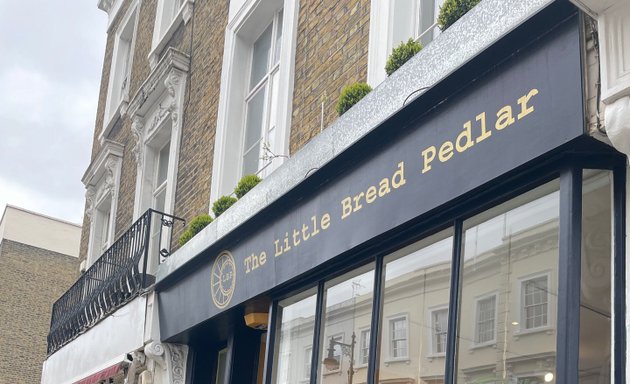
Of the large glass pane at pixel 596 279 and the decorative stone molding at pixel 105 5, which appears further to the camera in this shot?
the decorative stone molding at pixel 105 5

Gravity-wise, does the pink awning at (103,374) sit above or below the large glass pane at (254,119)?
below

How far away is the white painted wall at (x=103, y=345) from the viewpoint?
933 cm

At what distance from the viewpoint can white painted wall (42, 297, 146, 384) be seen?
933 cm

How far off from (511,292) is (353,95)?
2349mm

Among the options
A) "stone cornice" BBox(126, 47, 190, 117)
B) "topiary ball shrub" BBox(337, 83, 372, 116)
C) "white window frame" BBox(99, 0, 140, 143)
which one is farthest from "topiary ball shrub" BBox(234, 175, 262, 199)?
"white window frame" BBox(99, 0, 140, 143)

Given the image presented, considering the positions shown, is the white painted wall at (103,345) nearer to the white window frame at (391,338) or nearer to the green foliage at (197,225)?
the green foliage at (197,225)

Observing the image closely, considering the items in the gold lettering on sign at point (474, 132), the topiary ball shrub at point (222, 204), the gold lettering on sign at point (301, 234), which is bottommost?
the gold lettering on sign at point (301, 234)

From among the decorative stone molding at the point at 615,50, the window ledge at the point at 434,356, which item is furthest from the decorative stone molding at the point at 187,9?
the decorative stone molding at the point at 615,50

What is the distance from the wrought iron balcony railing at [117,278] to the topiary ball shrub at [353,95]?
379 cm

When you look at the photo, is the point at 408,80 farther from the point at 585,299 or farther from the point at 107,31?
the point at 107,31

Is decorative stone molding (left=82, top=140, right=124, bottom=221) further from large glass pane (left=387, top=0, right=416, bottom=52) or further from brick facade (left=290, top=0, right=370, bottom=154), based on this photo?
large glass pane (left=387, top=0, right=416, bottom=52)

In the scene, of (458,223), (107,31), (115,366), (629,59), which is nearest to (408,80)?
(458,223)

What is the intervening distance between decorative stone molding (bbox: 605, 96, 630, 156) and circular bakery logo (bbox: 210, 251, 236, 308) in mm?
4480

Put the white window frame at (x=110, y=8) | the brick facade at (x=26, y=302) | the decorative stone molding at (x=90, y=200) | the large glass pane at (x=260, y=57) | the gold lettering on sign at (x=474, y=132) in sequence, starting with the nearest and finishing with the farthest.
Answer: the gold lettering on sign at (x=474, y=132) → the large glass pane at (x=260, y=57) → the decorative stone molding at (x=90, y=200) → the white window frame at (x=110, y=8) → the brick facade at (x=26, y=302)
